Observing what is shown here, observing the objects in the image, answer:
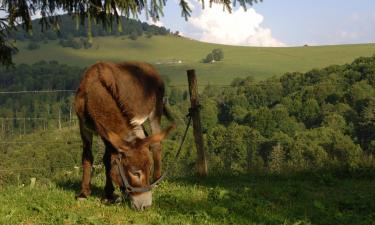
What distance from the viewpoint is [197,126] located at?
8.80 meters

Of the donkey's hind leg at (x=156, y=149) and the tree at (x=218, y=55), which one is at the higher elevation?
the tree at (x=218, y=55)

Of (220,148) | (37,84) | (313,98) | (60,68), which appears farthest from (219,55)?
(220,148)

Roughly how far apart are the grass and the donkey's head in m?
0.19

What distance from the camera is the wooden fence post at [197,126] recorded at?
8.54m

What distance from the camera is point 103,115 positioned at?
19.9 ft

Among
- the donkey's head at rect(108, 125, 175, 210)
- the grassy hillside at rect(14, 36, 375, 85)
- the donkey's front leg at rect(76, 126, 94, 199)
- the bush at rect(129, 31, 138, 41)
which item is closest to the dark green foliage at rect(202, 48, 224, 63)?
the grassy hillside at rect(14, 36, 375, 85)

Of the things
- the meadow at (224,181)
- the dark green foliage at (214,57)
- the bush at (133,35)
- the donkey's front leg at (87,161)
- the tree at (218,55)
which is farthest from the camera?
the bush at (133,35)

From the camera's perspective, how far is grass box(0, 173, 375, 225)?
17.7 feet

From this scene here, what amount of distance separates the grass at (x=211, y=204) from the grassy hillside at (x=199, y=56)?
7833 centimetres

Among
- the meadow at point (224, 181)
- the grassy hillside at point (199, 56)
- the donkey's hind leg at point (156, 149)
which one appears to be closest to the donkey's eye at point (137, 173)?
the meadow at point (224, 181)

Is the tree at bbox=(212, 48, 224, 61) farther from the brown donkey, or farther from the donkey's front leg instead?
the donkey's front leg

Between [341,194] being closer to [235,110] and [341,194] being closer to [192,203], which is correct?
[192,203]

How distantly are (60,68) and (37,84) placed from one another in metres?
10.1

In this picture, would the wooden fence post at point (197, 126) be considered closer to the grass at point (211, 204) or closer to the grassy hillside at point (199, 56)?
the grass at point (211, 204)
